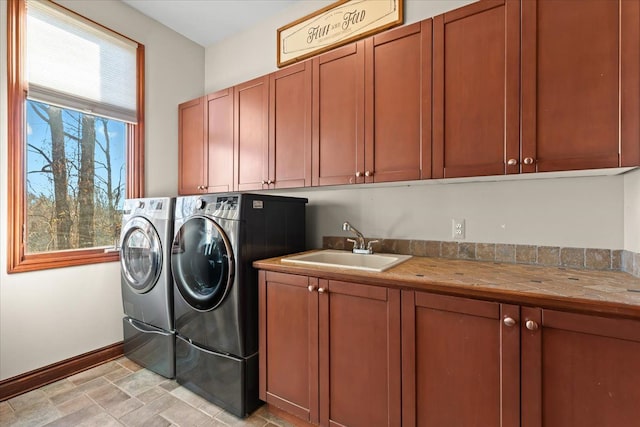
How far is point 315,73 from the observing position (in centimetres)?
194

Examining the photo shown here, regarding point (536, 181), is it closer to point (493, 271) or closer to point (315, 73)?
point (493, 271)

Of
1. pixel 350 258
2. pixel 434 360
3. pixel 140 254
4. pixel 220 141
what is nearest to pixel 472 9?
pixel 350 258

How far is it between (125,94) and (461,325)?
299cm

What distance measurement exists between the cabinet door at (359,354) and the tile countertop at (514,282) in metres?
0.08

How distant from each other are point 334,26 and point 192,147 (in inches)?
63.8

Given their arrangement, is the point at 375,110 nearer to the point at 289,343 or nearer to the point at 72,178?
the point at 289,343

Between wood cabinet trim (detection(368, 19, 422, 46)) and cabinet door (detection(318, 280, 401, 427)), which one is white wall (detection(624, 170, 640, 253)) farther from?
wood cabinet trim (detection(368, 19, 422, 46))

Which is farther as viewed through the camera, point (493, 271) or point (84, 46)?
point (84, 46)

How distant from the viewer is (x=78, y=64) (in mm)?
2199

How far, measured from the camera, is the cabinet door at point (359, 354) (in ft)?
4.26

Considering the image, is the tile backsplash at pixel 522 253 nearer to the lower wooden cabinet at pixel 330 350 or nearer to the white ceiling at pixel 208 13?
the lower wooden cabinet at pixel 330 350

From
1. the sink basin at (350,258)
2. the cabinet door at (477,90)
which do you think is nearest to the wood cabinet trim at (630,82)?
the cabinet door at (477,90)

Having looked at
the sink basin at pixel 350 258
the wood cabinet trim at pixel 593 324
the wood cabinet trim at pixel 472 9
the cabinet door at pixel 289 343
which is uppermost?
the wood cabinet trim at pixel 472 9

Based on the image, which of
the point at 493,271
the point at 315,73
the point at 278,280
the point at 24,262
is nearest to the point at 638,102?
the point at 493,271
